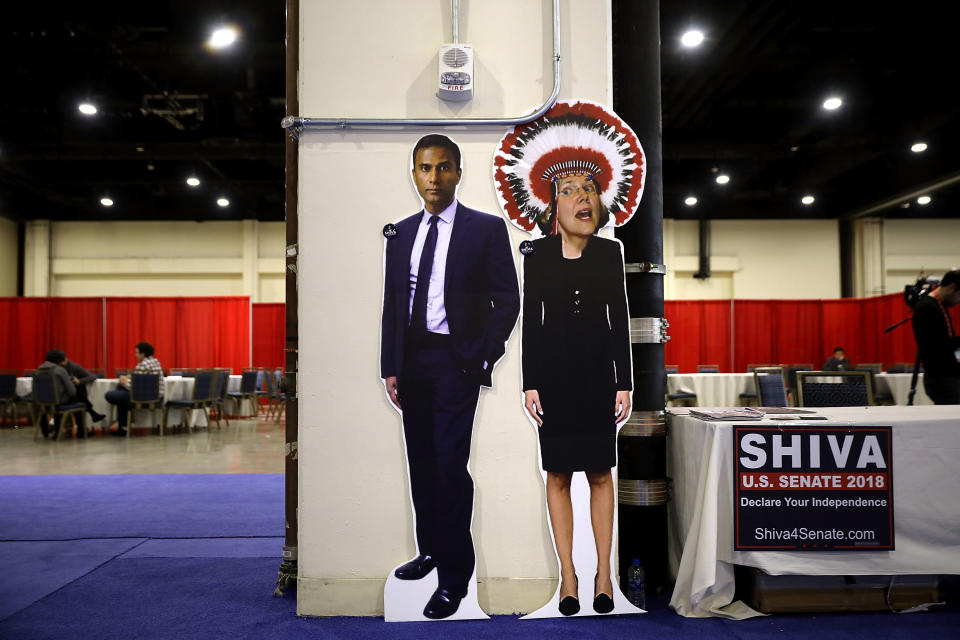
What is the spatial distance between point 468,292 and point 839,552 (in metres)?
1.72

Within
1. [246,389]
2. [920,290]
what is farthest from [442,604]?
[246,389]

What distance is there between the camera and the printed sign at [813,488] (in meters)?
2.40

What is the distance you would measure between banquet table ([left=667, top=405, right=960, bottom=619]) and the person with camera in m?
1.22

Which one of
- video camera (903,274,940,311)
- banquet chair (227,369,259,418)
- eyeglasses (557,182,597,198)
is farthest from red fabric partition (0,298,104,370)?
video camera (903,274,940,311)

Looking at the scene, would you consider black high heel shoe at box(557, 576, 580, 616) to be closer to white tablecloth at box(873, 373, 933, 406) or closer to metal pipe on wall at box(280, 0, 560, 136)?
metal pipe on wall at box(280, 0, 560, 136)

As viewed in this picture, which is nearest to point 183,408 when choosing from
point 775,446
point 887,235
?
point 775,446

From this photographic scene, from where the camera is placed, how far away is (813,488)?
95.6 inches

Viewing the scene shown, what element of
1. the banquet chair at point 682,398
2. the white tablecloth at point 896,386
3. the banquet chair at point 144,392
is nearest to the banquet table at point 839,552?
the banquet chair at point 682,398

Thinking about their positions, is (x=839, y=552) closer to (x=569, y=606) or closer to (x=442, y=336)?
(x=569, y=606)

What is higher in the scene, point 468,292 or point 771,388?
point 468,292

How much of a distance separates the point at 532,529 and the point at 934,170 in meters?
12.3

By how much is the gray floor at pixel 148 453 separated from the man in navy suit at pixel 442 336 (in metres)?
3.85

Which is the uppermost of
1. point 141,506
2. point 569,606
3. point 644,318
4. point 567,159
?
point 567,159

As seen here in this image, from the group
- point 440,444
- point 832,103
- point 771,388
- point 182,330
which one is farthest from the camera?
point 182,330
